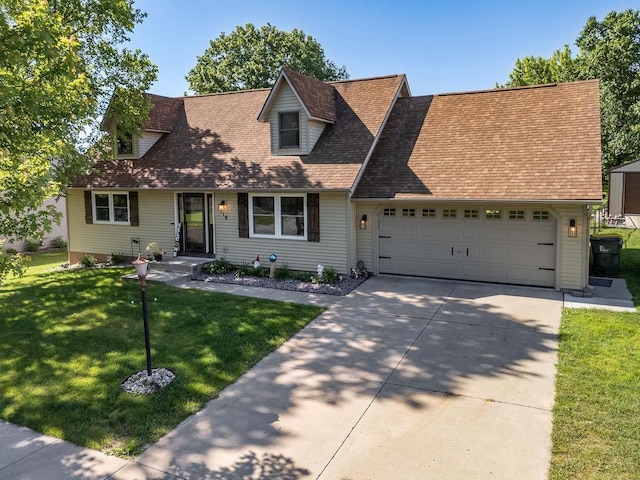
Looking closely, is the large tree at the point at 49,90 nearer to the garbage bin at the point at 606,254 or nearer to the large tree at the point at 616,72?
the garbage bin at the point at 606,254

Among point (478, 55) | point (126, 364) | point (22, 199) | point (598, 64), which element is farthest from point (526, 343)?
point (598, 64)

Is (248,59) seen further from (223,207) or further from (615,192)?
(615,192)

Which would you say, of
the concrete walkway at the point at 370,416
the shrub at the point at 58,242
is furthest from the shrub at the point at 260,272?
the shrub at the point at 58,242

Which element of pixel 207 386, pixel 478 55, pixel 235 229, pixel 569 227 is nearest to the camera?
pixel 207 386

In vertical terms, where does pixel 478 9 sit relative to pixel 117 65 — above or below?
above

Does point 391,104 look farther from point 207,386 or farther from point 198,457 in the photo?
point 198,457

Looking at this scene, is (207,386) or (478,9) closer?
(207,386)

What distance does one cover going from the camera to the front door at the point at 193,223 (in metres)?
14.7

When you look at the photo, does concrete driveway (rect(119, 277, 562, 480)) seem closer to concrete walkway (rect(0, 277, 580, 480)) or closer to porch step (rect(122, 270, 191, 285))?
concrete walkway (rect(0, 277, 580, 480))

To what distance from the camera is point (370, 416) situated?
5.64m

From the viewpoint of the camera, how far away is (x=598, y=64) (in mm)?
28500

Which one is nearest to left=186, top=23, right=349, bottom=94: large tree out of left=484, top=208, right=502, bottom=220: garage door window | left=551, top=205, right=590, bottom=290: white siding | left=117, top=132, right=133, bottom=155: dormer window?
left=117, top=132, right=133, bottom=155: dormer window

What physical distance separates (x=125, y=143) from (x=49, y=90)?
7691 mm

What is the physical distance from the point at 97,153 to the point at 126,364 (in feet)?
38.1
